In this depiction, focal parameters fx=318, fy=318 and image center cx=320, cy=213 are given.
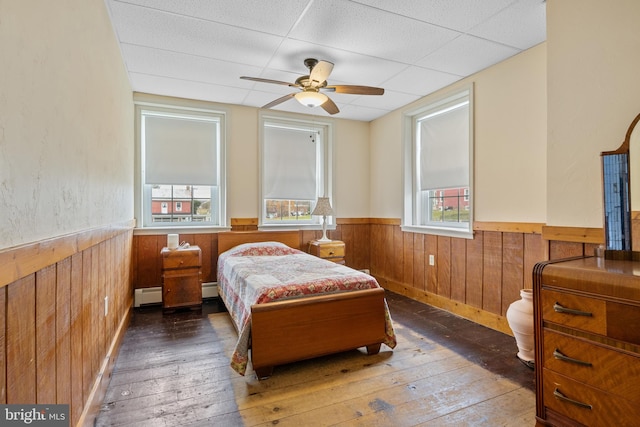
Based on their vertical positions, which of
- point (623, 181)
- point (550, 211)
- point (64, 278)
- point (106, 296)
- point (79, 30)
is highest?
point (79, 30)

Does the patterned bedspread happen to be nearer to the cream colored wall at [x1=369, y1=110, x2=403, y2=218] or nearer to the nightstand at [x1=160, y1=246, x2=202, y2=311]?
the nightstand at [x1=160, y1=246, x2=202, y2=311]

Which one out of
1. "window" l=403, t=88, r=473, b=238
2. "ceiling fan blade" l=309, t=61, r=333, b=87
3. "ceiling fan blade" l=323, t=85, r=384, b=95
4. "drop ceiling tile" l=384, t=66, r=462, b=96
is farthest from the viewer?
"window" l=403, t=88, r=473, b=238

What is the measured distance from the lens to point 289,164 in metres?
4.69

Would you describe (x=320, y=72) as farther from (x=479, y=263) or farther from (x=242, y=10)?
(x=479, y=263)

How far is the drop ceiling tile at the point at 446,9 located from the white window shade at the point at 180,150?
9.12 feet

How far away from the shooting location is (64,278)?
1.37 m

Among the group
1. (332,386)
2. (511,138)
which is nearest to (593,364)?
(332,386)

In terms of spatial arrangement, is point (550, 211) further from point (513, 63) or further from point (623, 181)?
point (513, 63)

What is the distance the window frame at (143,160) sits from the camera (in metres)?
3.87

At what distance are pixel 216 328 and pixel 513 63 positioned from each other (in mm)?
Answer: 3730

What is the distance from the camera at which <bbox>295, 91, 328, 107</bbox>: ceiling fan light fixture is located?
2895 millimetres

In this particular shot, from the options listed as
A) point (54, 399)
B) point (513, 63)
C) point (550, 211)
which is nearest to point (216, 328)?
point (54, 399)

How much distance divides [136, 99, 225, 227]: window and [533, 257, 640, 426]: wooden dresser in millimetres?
3679

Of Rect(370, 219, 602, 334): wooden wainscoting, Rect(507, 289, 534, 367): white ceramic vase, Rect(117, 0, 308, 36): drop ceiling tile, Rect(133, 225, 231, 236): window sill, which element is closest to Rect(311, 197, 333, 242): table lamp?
Rect(370, 219, 602, 334): wooden wainscoting
